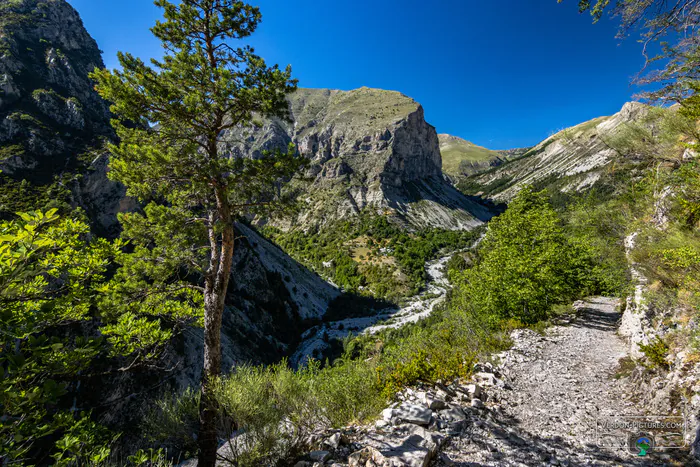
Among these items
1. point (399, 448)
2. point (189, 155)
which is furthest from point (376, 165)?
point (399, 448)

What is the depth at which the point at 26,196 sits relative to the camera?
83.1 feet

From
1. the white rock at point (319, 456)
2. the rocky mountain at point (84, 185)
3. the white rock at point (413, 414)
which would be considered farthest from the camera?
the rocky mountain at point (84, 185)

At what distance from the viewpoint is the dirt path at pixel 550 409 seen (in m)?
3.78

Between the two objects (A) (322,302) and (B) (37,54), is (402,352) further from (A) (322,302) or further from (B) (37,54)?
(B) (37,54)

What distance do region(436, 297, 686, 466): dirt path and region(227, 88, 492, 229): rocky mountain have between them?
10264 cm

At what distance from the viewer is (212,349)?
5918 mm

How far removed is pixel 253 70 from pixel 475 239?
393ft

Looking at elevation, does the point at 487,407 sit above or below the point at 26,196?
below

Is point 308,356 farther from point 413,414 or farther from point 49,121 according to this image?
point 49,121

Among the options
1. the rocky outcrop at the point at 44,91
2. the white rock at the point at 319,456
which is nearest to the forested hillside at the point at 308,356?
the white rock at the point at 319,456

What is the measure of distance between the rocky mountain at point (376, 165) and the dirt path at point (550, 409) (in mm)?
102639

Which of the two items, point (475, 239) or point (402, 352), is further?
point (475, 239)

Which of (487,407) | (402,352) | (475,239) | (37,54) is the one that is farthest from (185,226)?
(475,239)

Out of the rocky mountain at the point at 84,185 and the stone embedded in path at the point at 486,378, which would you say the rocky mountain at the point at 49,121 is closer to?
the rocky mountain at the point at 84,185
